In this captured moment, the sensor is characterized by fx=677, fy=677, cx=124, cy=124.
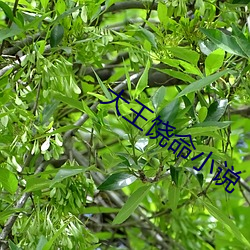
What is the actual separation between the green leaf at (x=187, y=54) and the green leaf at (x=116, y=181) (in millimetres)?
159

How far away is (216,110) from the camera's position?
0.85m

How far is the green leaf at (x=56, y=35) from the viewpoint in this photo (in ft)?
2.82

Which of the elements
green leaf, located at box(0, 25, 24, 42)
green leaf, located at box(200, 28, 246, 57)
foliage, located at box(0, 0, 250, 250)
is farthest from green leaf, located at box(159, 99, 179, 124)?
green leaf, located at box(0, 25, 24, 42)

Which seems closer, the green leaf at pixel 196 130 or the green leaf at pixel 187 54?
the green leaf at pixel 196 130

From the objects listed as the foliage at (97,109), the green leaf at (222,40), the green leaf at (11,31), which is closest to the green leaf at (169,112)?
the foliage at (97,109)

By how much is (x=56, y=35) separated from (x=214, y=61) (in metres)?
0.20

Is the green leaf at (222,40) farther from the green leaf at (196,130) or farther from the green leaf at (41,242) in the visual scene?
the green leaf at (41,242)

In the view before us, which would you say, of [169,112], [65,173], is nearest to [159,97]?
[169,112]

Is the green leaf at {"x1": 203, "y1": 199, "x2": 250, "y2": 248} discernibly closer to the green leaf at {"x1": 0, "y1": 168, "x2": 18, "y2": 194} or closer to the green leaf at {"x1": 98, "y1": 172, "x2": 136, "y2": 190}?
the green leaf at {"x1": 98, "y1": 172, "x2": 136, "y2": 190}

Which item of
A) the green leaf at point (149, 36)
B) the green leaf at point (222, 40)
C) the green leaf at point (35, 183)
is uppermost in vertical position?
the green leaf at point (222, 40)

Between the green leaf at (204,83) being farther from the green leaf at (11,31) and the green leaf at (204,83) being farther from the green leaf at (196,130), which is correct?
the green leaf at (11,31)

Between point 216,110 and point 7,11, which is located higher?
point 7,11

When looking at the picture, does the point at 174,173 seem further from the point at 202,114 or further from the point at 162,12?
the point at 162,12

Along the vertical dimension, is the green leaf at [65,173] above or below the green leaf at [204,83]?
below
